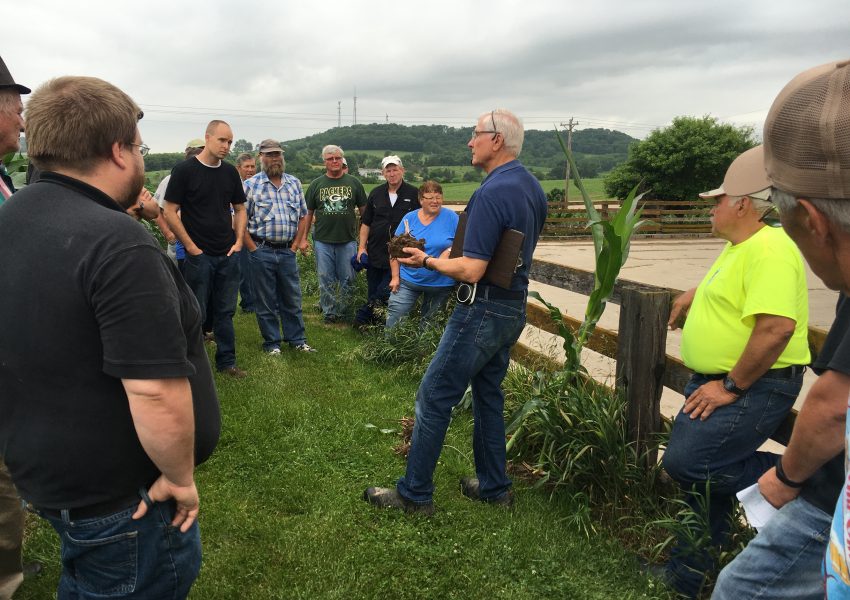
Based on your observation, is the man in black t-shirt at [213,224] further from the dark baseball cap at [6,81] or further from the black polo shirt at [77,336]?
the black polo shirt at [77,336]

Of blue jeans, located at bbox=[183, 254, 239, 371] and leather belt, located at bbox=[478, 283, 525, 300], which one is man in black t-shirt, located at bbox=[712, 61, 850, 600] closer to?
leather belt, located at bbox=[478, 283, 525, 300]

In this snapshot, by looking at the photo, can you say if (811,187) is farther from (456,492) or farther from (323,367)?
(323,367)

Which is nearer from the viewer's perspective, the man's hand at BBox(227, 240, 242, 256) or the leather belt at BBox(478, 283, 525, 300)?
the leather belt at BBox(478, 283, 525, 300)

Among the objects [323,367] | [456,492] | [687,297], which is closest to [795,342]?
[687,297]

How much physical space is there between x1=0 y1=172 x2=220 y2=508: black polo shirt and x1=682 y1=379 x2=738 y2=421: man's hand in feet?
6.77

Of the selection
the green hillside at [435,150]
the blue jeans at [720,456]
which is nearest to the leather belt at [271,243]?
the blue jeans at [720,456]

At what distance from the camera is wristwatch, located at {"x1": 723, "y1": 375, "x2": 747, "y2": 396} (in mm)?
2495

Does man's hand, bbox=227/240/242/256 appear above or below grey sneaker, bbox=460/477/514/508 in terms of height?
above

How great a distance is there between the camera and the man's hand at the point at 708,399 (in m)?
2.53

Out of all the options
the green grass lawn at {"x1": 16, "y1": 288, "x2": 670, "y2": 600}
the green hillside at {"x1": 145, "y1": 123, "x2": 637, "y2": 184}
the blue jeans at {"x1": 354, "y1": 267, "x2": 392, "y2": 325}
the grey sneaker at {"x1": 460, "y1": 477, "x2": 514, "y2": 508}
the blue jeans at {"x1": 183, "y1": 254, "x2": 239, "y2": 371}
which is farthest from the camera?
the green hillside at {"x1": 145, "y1": 123, "x2": 637, "y2": 184}

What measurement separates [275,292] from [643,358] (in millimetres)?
4322

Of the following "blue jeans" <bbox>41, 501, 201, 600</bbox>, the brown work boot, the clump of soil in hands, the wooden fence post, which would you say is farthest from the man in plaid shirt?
"blue jeans" <bbox>41, 501, 201, 600</bbox>

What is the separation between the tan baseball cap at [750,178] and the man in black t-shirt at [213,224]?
4.33 meters

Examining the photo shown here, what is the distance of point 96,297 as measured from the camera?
1.41m
